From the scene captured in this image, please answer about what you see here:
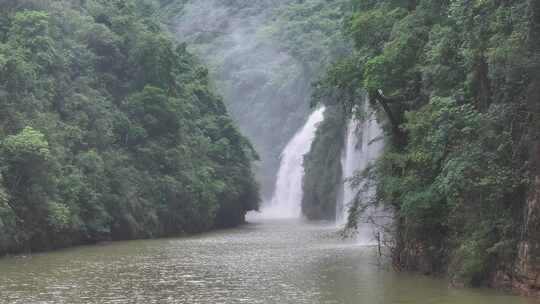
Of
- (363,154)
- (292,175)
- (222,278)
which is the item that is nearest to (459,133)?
(222,278)

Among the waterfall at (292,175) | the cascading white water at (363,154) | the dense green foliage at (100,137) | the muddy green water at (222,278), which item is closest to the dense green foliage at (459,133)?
the muddy green water at (222,278)

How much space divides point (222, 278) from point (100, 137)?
21.6 meters

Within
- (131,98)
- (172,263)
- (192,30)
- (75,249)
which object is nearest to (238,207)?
(131,98)

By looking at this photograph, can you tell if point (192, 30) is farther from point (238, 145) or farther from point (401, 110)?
point (401, 110)

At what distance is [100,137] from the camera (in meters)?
43.0

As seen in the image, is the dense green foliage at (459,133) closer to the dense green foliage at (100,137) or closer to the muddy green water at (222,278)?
the muddy green water at (222,278)

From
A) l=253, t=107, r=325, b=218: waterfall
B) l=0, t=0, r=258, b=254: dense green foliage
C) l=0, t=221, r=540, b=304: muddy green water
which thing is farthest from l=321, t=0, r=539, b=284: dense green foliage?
l=253, t=107, r=325, b=218: waterfall

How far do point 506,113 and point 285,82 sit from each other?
76.2 meters

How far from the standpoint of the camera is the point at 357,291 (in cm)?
2016

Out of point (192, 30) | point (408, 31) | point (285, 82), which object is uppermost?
point (192, 30)

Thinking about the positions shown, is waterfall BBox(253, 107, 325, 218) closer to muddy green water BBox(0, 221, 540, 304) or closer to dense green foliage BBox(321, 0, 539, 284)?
muddy green water BBox(0, 221, 540, 304)

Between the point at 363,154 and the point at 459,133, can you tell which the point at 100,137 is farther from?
the point at 459,133

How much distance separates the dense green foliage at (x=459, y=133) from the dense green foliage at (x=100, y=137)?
48.4ft

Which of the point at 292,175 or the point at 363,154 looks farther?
the point at 292,175
